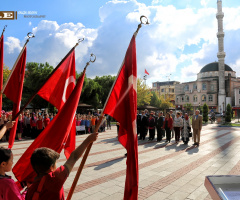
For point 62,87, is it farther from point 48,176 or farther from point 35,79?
point 35,79

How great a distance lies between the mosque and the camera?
197ft

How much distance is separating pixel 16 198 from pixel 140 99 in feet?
149

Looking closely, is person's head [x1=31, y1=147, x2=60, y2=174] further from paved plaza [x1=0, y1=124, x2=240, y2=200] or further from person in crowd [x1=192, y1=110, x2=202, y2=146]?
person in crowd [x1=192, y1=110, x2=202, y2=146]

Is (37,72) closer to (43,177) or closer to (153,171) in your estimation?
(153,171)

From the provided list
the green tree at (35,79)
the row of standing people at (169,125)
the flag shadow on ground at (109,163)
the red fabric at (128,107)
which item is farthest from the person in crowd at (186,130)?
the green tree at (35,79)

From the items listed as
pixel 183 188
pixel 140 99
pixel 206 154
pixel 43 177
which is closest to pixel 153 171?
pixel 183 188

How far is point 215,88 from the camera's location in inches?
2847

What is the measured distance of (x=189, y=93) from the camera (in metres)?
77.3

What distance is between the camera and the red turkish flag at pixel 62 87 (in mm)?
4078

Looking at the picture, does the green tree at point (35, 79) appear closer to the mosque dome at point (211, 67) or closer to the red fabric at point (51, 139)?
the red fabric at point (51, 139)

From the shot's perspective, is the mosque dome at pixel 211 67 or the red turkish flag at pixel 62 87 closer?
the red turkish flag at pixel 62 87

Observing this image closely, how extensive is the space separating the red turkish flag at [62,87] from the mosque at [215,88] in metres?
63.0

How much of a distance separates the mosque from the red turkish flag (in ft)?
207

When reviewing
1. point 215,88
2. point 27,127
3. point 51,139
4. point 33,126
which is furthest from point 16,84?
point 215,88
